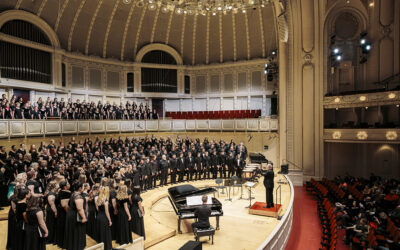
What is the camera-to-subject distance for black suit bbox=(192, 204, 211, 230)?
6.78m

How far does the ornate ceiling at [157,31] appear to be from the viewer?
17.3m

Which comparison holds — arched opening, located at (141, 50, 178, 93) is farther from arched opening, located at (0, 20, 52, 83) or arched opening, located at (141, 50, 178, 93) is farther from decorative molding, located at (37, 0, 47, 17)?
decorative molding, located at (37, 0, 47, 17)

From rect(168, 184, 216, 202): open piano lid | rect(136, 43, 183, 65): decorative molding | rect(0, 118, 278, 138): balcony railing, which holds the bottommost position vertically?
rect(168, 184, 216, 202): open piano lid

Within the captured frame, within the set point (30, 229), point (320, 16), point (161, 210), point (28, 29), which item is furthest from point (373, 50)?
point (28, 29)

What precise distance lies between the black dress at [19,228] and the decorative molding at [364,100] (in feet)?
47.7

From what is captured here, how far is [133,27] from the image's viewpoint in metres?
19.8

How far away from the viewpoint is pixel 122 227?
6070mm

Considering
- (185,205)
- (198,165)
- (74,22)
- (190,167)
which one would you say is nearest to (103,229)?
(185,205)

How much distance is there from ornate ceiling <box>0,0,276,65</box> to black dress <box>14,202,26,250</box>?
14.7m

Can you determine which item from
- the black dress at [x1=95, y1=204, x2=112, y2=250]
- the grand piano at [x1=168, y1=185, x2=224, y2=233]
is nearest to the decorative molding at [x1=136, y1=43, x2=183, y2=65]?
the grand piano at [x1=168, y1=185, x2=224, y2=233]

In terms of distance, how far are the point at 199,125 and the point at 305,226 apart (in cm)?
1134

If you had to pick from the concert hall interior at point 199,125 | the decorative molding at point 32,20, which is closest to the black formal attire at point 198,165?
the concert hall interior at point 199,125

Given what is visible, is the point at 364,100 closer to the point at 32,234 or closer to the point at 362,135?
the point at 362,135

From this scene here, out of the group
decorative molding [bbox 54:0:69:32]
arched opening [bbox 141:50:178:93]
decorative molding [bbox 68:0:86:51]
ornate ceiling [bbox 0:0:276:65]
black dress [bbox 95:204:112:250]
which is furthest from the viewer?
arched opening [bbox 141:50:178:93]
